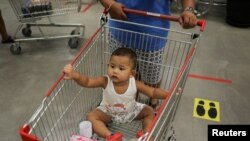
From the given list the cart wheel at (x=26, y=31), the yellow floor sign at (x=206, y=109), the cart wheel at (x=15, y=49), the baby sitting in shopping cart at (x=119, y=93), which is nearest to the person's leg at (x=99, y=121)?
the baby sitting in shopping cart at (x=119, y=93)

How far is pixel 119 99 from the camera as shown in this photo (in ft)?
4.47

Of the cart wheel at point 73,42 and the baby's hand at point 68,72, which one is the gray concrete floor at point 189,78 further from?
the baby's hand at point 68,72

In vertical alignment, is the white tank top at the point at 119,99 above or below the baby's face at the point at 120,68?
below

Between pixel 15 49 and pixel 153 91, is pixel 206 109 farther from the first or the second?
pixel 15 49

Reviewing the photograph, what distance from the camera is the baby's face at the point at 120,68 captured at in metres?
1.25

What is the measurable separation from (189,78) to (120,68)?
1200 millimetres

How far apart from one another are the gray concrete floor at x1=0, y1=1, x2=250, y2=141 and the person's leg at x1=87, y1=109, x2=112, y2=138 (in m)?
Result: 0.61

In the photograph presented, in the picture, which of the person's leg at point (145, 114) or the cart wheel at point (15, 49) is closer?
the person's leg at point (145, 114)

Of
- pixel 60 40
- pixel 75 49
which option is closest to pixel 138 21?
pixel 75 49

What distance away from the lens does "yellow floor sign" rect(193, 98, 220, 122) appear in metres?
1.92

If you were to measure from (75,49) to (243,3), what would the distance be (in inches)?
78.2

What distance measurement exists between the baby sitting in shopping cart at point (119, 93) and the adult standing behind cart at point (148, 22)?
125 millimetres

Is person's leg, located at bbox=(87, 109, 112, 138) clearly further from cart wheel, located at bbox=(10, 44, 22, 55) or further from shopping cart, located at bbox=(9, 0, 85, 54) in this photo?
cart wheel, located at bbox=(10, 44, 22, 55)

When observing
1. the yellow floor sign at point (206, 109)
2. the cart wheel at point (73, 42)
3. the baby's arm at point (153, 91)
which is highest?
the baby's arm at point (153, 91)
